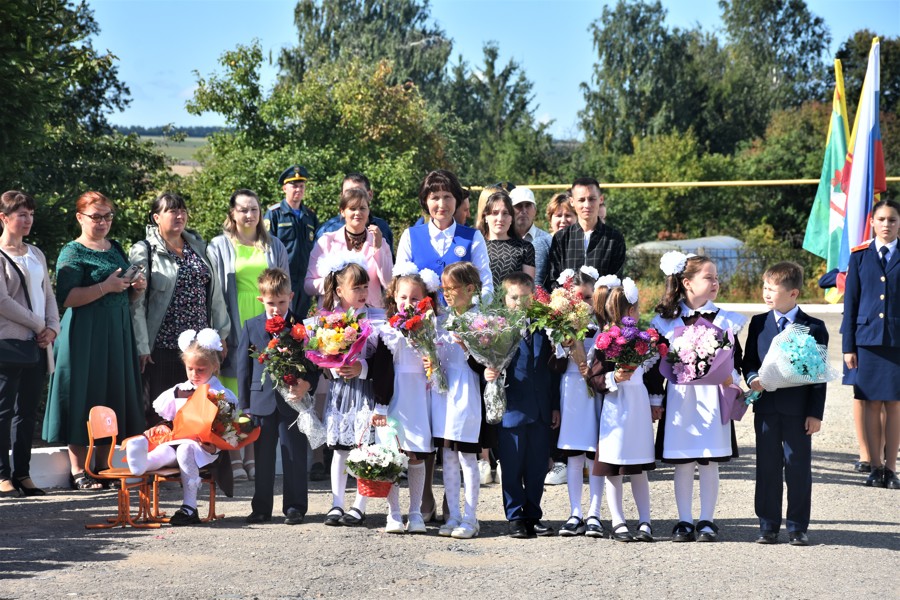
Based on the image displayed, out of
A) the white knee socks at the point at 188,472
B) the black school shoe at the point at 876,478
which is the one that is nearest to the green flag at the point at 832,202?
the black school shoe at the point at 876,478

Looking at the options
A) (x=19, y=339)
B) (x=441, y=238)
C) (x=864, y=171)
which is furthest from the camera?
(x=864, y=171)

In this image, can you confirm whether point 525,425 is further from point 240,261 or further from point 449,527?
point 240,261

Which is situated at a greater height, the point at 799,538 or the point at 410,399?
the point at 410,399

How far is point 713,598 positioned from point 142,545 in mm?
3017

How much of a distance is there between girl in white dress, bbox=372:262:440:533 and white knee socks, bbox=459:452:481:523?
0.24 m

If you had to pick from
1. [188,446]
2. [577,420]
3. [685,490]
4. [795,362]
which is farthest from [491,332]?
[188,446]

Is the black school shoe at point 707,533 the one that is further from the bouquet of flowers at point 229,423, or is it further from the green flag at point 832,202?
the green flag at point 832,202

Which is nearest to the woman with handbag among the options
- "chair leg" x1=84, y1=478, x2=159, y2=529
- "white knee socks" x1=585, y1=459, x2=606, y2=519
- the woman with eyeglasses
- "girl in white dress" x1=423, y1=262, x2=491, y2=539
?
the woman with eyeglasses

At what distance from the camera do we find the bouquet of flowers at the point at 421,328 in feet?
21.5

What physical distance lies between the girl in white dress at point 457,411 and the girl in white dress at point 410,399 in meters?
0.08

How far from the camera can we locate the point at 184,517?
679 cm

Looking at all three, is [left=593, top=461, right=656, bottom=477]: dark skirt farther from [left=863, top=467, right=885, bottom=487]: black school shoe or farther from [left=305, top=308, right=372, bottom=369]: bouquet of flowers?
[left=863, top=467, right=885, bottom=487]: black school shoe

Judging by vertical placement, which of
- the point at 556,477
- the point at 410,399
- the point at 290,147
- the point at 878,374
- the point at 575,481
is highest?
the point at 290,147

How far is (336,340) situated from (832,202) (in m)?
8.88
